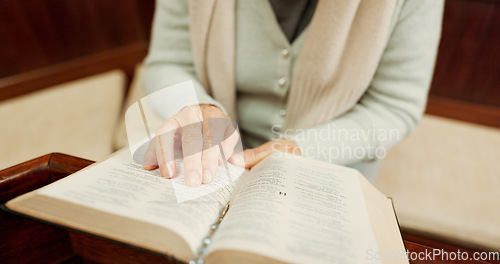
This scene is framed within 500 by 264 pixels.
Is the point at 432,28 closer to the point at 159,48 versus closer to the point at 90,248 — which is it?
the point at 159,48

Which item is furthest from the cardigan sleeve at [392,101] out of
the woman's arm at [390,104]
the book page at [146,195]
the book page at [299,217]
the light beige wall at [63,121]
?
the light beige wall at [63,121]

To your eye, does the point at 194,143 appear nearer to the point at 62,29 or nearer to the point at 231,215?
the point at 231,215

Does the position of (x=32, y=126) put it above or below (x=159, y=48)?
below

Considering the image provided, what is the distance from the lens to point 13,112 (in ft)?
3.59

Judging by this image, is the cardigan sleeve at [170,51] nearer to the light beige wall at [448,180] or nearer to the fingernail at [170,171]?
the fingernail at [170,171]

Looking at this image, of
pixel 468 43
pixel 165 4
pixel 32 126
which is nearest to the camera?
pixel 165 4

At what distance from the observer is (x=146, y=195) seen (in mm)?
376

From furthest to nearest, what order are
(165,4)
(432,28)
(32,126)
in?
(32,126) < (165,4) < (432,28)

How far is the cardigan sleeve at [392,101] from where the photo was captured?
619mm

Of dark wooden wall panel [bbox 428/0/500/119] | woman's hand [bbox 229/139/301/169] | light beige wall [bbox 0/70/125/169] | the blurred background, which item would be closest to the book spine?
woman's hand [bbox 229/139/301/169]

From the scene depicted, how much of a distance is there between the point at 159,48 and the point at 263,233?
0.64 metres

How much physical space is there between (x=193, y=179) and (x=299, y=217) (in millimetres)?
155

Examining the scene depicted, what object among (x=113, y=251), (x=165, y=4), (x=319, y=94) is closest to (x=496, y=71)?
(x=319, y=94)

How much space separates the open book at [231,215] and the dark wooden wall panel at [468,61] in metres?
1.11
